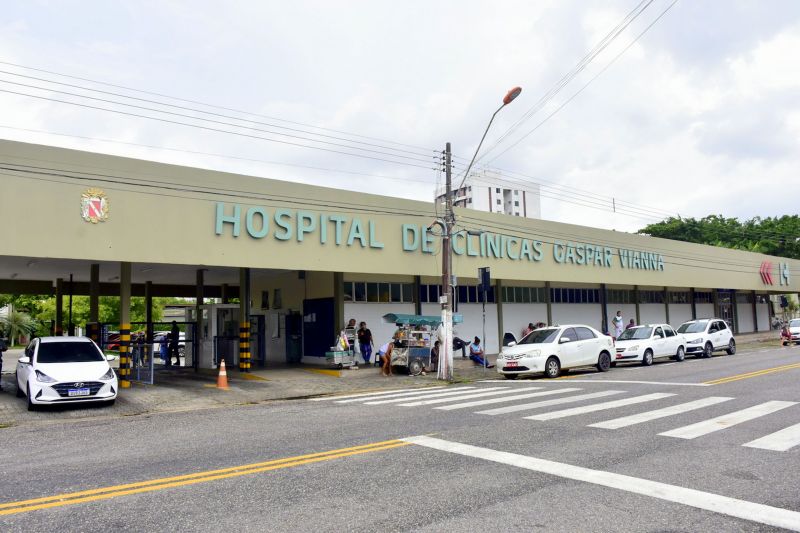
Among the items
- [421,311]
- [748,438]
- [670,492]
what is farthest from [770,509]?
[421,311]

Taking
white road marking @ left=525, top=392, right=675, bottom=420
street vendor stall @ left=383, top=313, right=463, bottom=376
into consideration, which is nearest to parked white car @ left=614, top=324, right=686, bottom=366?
street vendor stall @ left=383, top=313, right=463, bottom=376

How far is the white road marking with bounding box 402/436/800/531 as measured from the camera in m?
5.29

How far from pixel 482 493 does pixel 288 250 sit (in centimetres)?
1374

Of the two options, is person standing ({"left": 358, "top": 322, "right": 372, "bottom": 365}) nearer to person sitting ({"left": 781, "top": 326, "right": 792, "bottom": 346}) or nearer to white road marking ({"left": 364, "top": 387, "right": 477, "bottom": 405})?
white road marking ({"left": 364, "top": 387, "right": 477, "bottom": 405})

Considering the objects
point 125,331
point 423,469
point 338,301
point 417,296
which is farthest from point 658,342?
point 423,469

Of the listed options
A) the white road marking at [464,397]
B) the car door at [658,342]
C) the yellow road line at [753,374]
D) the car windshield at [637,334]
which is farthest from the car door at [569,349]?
the car door at [658,342]

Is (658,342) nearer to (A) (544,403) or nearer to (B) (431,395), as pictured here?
(B) (431,395)

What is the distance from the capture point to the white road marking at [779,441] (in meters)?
7.87

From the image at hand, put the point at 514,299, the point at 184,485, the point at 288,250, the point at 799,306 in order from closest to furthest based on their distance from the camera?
1. the point at 184,485
2. the point at 288,250
3. the point at 514,299
4. the point at 799,306

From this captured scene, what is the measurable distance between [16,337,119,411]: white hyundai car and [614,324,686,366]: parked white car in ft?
54.6

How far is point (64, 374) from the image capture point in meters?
13.2

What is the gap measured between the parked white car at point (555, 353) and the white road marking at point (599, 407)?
517 cm

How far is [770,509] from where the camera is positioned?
546 cm

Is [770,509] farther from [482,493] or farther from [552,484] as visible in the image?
[482,493]
